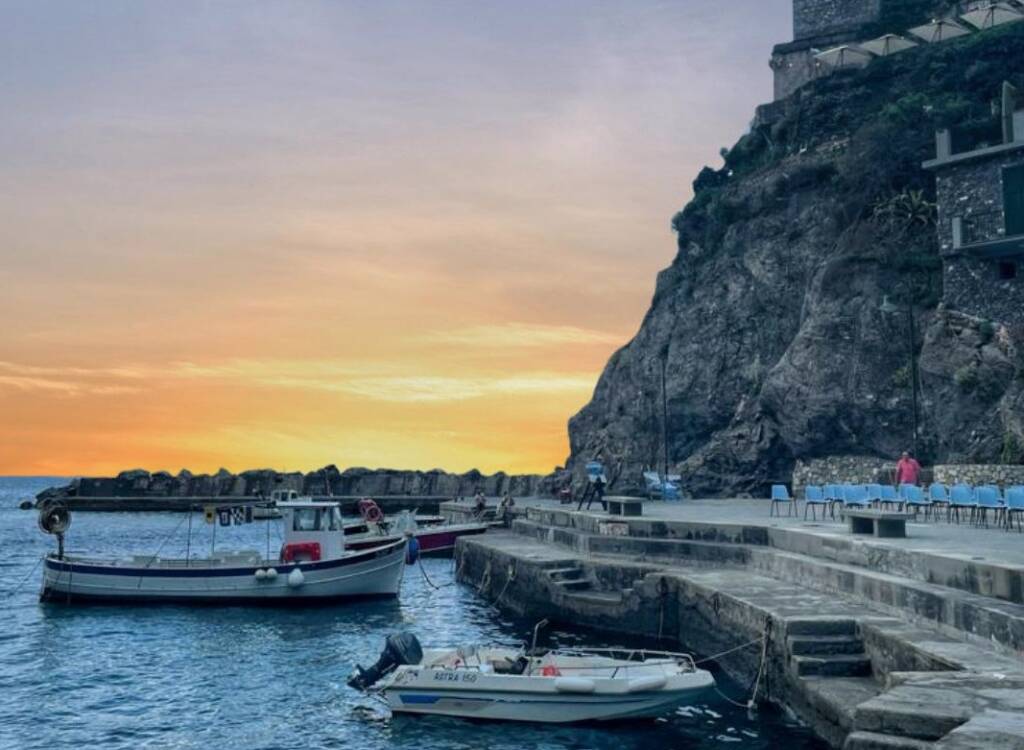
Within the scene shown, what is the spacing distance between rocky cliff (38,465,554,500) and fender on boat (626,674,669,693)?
211ft

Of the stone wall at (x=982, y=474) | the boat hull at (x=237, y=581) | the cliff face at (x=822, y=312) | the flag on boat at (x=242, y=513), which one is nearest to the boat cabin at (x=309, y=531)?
the boat hull at (x=237, y=581)

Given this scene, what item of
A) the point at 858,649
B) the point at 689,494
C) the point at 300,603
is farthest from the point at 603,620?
the point at 689,494

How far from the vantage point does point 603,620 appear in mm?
23141

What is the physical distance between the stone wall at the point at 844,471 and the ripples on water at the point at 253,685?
50.6 ft

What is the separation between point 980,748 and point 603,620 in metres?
15.4

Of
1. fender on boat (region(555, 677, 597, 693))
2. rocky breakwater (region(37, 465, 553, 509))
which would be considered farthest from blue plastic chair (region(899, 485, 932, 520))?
rocky breakwater (region(37, 465, 553, 509))

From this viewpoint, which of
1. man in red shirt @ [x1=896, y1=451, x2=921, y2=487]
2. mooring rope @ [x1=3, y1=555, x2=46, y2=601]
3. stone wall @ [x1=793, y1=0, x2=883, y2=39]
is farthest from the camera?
stone wall @ [x1=793, y1=0, x2=883, y2=39]

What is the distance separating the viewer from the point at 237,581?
30.1 m

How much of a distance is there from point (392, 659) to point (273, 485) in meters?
85.0

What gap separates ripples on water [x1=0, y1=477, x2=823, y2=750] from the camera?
15500mm

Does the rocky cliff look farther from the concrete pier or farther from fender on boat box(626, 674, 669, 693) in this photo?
fender on boat box(626, 674, 669, 693)

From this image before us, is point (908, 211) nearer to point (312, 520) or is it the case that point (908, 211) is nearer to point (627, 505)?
point (627, 505)

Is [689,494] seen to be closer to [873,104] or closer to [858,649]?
[873,104]

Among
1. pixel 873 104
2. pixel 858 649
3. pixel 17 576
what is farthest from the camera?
pixel 873 104
